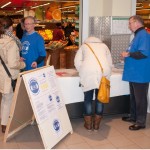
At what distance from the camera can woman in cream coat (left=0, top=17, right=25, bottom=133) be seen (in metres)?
3.43

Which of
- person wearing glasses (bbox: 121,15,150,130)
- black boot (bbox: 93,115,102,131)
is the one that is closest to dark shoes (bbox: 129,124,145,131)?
person wearing glasses (bbox: 121,15,150,130)

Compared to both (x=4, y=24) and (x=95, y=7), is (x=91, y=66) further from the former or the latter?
(x=95, y=7)

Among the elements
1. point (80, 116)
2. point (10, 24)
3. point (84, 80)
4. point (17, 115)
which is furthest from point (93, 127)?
point (10, 24)

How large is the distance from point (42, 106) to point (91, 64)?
0.83m

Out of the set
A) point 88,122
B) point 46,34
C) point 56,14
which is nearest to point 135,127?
point 88,122

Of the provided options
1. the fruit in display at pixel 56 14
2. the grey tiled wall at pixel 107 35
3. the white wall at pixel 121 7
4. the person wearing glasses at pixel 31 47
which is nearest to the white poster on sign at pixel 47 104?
the person wearing glasses at pixel 31 47

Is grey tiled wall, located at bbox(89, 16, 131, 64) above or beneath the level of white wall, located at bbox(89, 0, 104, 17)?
beneath

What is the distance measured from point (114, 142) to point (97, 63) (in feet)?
3.32

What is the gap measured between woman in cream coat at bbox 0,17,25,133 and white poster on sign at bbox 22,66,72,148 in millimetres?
374

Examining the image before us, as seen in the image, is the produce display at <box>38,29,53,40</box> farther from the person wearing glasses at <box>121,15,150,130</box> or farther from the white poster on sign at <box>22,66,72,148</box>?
the white poster on sign at <box>22,66,72,148</box>

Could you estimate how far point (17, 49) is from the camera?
3.49 m

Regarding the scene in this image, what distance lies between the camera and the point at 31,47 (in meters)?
3.82

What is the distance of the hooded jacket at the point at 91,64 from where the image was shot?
3561 mm

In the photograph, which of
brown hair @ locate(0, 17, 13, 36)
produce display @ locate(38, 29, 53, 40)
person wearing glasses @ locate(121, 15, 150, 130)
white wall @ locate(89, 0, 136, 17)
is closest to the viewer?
brown hair @ locate(0, 17, 13, 36)
